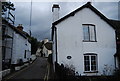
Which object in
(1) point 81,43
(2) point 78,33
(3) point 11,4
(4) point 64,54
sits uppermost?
(3) point 11,4

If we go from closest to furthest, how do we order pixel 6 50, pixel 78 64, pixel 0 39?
pixel 78 64, pixel 0 39, pixel 6 50

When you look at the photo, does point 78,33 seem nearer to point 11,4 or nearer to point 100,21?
point 100,21

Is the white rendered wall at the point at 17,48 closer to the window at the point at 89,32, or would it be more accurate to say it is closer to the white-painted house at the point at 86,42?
the white-painted house at the point at 86,42

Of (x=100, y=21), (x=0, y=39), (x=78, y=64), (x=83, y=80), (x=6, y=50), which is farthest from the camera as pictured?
(x=6, y=50)

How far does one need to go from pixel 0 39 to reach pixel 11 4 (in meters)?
5.93

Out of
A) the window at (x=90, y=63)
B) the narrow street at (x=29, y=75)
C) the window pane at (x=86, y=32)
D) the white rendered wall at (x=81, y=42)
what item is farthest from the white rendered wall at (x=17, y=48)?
the window pane at (x=86, y=32)

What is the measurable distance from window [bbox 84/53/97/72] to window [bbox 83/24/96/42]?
156 cm

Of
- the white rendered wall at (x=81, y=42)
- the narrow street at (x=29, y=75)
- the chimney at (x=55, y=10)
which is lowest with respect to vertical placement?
the narrow street at (x=29, y=75)

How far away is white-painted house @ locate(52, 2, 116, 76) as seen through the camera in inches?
557

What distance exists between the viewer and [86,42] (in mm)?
14516

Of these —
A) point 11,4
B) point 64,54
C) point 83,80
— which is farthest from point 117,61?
point 11,4

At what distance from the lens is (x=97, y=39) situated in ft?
48.4

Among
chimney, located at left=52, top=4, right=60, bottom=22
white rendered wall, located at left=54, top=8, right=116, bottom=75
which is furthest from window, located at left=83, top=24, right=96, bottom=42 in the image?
chimney, located at left=52, top=4, right=60, bottom=22

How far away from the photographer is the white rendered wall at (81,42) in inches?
557
